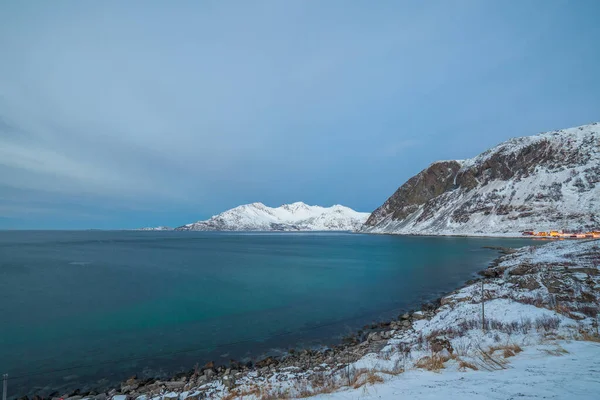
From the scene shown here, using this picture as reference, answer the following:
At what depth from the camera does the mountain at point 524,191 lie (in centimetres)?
11725

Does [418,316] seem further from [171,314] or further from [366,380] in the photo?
[171,314]

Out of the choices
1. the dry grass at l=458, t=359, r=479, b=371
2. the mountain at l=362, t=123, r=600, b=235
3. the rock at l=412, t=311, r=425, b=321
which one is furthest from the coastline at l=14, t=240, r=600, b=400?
the mountain at l=362, t=123, r=600, b=235

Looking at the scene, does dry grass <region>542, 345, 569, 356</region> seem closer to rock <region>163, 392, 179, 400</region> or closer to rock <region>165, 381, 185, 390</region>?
rock <region>163, 392, 179, 400</region>

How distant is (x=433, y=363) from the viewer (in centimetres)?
939

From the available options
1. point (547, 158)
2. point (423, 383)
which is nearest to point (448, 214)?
point (547, 158)

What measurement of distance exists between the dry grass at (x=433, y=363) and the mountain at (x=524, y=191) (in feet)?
419

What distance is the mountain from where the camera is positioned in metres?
117

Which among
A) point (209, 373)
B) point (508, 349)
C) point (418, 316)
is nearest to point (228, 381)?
point (209, 373)

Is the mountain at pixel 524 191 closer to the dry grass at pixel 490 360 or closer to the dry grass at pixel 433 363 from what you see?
the dry grass at pixel 490 360

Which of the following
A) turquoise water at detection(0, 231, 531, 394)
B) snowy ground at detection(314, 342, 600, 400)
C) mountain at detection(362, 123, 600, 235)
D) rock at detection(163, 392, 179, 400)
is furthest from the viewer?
mountain at detection(362, 123, 600, 235)

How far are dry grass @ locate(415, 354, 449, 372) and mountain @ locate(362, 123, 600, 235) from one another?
128 metres

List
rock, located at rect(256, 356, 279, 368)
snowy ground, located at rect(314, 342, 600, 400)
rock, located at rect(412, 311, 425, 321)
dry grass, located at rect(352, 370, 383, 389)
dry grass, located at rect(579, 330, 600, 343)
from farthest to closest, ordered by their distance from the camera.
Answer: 1. rock, located at rect(412, 311, 425, 321)
2. rock, located at rect(256, 356, 279, 368)
3. dry grass, located at rect(579, 330, 600, 343)
4. dry grass, located at rect(352, 370, 383, 389)
5. snowy ground, located at rect(314, 342, 600, 400)

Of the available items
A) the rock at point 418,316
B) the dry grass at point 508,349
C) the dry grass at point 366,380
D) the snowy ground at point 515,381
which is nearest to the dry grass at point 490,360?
the dry grass at point 508,349

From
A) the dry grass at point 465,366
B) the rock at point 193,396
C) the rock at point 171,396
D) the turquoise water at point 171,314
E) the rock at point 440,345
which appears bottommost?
the turquoise water at point 171,314
